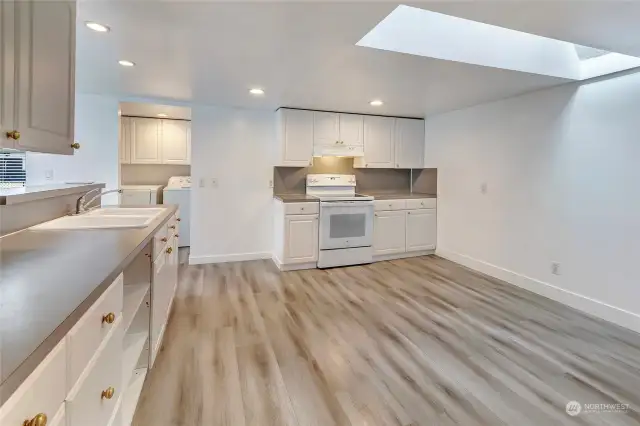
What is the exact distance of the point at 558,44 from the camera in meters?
3.05

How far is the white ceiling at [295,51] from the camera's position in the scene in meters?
1.90

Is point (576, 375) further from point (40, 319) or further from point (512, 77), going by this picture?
point (40, 319)

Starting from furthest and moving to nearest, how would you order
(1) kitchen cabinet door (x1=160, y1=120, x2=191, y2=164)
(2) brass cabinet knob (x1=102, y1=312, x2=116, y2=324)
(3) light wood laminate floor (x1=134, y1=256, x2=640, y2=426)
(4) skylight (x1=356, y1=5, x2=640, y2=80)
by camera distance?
(1) kitchen cabinet door (x1=160, y1=120, x2=191, y2=164) → (4) skylight (x1=356, y1=5, x2=640, y2=80) → (3) light wood laminate floor (x1=134, y1=256, x2=640, y2=426) → (2) brass cabinet knob (x1=102, y1=312, x2=116, y2=324)

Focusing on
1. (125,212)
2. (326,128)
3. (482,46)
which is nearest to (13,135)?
(125,212)

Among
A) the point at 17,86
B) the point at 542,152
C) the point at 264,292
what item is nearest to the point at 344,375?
the point at 264,292

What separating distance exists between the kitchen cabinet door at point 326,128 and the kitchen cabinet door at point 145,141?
2723 millimetres

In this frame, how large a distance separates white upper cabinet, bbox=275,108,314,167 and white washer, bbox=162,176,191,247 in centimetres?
172

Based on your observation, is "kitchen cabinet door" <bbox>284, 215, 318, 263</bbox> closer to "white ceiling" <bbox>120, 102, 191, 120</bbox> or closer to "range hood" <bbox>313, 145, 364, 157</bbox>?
"range hood" <bbox>313, 145, 364, 157</bbox>

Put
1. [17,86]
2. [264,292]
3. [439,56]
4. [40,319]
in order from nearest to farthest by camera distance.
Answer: [40,319] → [17,86] → [439,56] → [264,292]

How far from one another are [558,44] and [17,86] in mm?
3752

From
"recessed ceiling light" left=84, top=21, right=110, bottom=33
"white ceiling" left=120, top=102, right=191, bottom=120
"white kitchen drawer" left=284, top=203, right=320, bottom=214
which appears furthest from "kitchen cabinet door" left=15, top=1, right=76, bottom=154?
"white ceiling" left=120, top=102, right=191, bottom=120

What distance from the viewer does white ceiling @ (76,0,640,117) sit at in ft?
6.23

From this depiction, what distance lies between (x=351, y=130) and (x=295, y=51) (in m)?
2.49

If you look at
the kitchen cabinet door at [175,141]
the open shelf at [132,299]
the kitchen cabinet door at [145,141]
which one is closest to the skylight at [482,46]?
the open shelf at [132,299]
